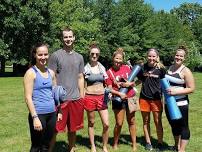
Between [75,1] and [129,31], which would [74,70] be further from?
[129,31]

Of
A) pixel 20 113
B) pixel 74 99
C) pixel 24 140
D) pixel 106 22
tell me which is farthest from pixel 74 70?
pixel 106 22

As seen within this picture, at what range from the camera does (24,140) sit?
33.1ft

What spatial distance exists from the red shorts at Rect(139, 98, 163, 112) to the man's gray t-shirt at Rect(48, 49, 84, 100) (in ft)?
5.79

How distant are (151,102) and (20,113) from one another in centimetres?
663

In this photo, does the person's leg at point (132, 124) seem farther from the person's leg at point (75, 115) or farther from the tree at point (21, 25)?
the tree at point (21, 25)

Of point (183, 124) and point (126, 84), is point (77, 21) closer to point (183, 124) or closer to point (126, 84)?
point (126, 84)

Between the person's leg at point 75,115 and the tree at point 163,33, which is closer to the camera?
the person's leg at point 75,115

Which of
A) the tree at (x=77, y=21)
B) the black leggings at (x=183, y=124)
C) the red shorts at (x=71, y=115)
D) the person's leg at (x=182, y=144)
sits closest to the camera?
the red shorts at (x=71, y=115)

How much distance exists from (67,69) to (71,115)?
899 millimetres

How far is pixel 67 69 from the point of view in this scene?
306 inches

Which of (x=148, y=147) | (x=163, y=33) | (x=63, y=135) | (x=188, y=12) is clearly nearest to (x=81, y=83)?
(x=148, y=147)

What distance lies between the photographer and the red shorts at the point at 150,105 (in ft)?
29.5

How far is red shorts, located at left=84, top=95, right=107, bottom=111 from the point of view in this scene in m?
8.53

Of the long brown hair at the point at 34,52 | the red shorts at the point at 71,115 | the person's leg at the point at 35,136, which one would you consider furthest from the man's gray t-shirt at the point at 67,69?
the person's leg at the point at 35,136
